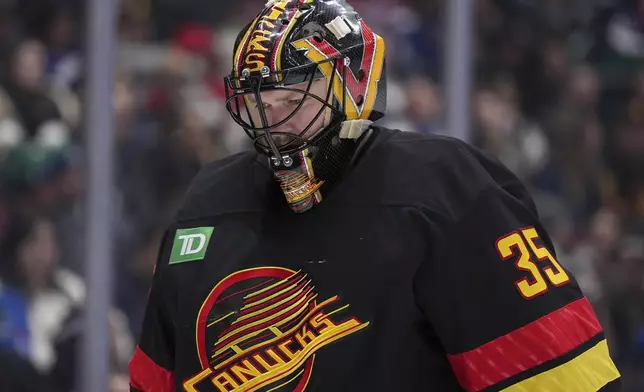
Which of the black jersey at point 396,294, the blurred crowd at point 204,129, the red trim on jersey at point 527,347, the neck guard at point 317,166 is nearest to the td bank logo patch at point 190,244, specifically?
the black jersey at point 396,294

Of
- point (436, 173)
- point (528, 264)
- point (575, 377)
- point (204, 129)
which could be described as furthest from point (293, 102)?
point (204, 129)

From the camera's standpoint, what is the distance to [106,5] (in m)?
2.72

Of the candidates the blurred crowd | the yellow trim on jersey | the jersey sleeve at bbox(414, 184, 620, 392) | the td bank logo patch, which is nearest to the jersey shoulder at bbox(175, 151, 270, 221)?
the td bank logo patch

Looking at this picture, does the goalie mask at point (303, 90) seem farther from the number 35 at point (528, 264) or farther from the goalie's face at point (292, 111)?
the number 35 at point (528, 264)

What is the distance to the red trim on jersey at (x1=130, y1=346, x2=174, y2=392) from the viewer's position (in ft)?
4.76

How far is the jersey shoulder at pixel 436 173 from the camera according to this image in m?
1.29

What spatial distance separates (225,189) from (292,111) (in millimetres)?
194

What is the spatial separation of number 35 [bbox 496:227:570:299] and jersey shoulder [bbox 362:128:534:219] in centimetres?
6

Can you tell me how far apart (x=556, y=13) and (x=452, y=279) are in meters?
2.00

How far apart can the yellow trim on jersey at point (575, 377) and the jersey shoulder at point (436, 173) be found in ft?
0.69

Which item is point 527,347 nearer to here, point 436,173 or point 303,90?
point 436,173

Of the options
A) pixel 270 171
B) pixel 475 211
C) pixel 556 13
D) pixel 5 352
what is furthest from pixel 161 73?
pixel 475 211

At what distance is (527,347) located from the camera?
1243mm

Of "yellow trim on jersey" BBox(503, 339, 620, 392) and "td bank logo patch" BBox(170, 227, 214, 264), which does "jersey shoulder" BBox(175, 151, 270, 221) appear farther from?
"yellow trim on jersey" BBox(503, 339, 620, 392)
